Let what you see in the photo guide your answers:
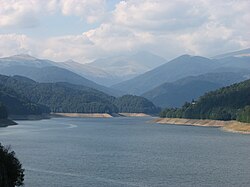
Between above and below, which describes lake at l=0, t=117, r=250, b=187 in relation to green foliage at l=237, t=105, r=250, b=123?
below

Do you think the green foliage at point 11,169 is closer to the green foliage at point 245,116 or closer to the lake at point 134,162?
the lake at point 134,162

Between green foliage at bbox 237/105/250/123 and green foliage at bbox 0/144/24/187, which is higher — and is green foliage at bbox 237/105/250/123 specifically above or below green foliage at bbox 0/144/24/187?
above

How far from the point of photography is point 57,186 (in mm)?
68125

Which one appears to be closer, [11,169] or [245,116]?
[11,169]

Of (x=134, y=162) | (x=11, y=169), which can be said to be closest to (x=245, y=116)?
(x=134, y=162)

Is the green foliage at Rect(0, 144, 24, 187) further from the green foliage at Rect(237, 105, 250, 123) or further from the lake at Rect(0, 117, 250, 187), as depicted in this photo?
the green foliage at Rect(237, 105, 250, 123)

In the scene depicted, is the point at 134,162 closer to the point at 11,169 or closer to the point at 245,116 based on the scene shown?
the point at 11,169

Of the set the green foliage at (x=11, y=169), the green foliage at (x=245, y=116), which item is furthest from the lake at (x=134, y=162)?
the green foliage at (x=245, y=116)

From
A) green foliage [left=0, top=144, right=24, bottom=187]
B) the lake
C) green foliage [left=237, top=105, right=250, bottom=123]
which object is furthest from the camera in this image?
green foliage [left=237, top=105, right=250, bottom=123]

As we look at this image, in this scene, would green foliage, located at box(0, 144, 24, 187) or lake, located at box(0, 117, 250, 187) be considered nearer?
green foliage, located at box(0, 144, 24, 187)

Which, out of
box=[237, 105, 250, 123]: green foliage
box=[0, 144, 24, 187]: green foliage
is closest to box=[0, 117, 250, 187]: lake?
box=[0, 144, 24, 187]: green foliage

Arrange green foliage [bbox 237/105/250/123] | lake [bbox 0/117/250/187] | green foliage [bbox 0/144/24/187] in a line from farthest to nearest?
green foliage [bbox 237/105/250/123], lake [bbox 0/117/250/187], green foliage [bbox 0/144/24/187]

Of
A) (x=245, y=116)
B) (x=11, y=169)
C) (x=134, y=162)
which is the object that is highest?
(x=245, y=116)

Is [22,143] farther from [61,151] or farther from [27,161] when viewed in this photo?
[27,161]
